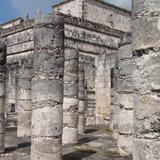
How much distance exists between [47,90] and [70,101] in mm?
4420

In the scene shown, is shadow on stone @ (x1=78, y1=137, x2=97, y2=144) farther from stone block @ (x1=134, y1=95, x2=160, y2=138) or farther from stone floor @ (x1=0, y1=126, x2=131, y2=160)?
stone block @ (x1=134, y1=95, x2=160, y2=138)

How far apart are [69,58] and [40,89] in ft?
15.6

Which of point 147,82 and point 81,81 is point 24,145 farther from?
point 147,82

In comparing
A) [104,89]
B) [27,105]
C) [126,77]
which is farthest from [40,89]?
[104,89]

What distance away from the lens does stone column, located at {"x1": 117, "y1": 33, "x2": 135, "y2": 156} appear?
10.0 metres

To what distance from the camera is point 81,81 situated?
1655 centimetres

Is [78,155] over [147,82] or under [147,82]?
under

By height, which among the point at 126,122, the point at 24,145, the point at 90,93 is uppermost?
the point at 90,93

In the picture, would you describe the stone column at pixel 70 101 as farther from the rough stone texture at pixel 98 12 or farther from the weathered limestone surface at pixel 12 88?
the rough stone texture at pixel 98 12

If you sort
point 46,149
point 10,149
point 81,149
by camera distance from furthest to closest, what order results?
point 81,149 < point 10,149 < point 46,149

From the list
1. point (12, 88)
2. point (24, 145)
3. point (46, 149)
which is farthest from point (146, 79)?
point (12, 88)

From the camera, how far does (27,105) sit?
1464cm

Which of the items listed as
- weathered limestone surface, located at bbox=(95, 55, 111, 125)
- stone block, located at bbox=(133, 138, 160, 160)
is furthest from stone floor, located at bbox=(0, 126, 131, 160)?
weathered limestone surface, located at bbox=(95, 55, 111, 125)

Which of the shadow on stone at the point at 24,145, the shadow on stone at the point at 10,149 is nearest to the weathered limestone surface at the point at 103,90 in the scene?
the shadow on stone at the point at 24,145
